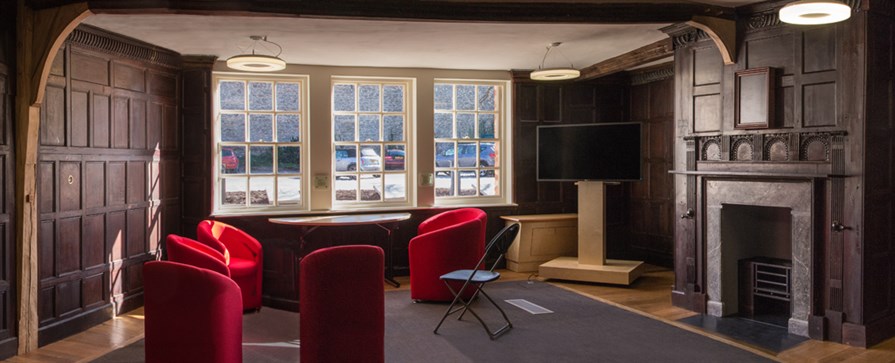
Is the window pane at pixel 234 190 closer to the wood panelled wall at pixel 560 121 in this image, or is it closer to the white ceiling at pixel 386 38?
the white ceiling at pixel 386 38

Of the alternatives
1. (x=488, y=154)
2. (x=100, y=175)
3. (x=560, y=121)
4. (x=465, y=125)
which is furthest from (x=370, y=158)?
(x=100, y=175)

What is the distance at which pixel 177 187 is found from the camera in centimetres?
723

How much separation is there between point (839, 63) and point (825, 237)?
130cm

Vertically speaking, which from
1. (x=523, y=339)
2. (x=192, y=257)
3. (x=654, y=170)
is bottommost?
(x=523, y=339)

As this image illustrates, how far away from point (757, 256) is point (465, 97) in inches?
162

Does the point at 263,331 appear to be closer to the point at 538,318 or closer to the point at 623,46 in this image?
the point at 538,318

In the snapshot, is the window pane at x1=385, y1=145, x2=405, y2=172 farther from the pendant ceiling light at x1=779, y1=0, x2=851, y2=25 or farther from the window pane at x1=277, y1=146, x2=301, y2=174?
the pendant ceiling light at x1=779, y1=0, x2=851, y2=25

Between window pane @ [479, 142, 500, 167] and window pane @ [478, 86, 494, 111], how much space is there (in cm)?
48

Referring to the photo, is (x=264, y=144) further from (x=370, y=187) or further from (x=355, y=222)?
(x=355, y=222)

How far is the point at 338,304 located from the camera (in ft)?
12.6

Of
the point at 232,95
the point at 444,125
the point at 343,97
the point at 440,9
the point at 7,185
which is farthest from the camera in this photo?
the point at 444,125

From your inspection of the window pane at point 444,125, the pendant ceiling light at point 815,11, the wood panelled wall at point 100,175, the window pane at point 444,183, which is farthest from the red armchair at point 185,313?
the window pane at point 444,125

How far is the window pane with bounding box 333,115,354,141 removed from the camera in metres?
8.02

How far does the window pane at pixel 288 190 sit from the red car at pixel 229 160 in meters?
0.52
